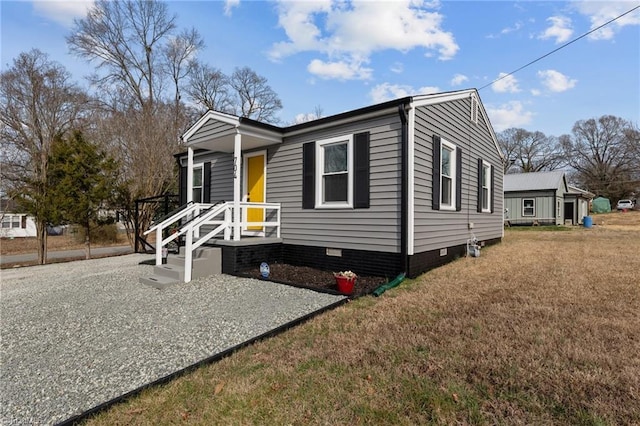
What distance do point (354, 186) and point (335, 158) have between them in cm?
84

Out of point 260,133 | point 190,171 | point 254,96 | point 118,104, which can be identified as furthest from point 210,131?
point 254,96

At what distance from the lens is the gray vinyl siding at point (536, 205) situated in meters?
20.8

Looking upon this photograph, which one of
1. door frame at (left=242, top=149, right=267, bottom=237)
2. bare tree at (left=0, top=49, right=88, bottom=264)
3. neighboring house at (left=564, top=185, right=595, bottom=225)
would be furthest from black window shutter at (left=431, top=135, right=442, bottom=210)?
neighboring house at (left=564, top=185, right=595, bottom=225)

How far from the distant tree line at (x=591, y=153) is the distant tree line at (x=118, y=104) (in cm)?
3385

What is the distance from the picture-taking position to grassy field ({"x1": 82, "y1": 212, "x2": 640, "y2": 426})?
2.09m

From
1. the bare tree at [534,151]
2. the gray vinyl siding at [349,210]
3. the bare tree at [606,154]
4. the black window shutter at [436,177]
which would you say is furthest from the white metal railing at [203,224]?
the bare tree at [606,154]

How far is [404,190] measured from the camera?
223 inches

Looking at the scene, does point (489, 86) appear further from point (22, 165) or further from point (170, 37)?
point (170, 37)

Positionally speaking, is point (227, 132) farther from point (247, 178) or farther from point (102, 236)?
point (102, 236)

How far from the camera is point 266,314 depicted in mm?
4152

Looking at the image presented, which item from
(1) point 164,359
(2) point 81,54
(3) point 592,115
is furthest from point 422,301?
(3) point 592,115

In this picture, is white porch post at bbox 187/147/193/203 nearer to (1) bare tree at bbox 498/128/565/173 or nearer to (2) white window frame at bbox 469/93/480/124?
(2) white window frame at bbox 469/93/480/124

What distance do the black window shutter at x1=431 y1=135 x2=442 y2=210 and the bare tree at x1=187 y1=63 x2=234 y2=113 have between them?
64.5 ft

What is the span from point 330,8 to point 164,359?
929cm
